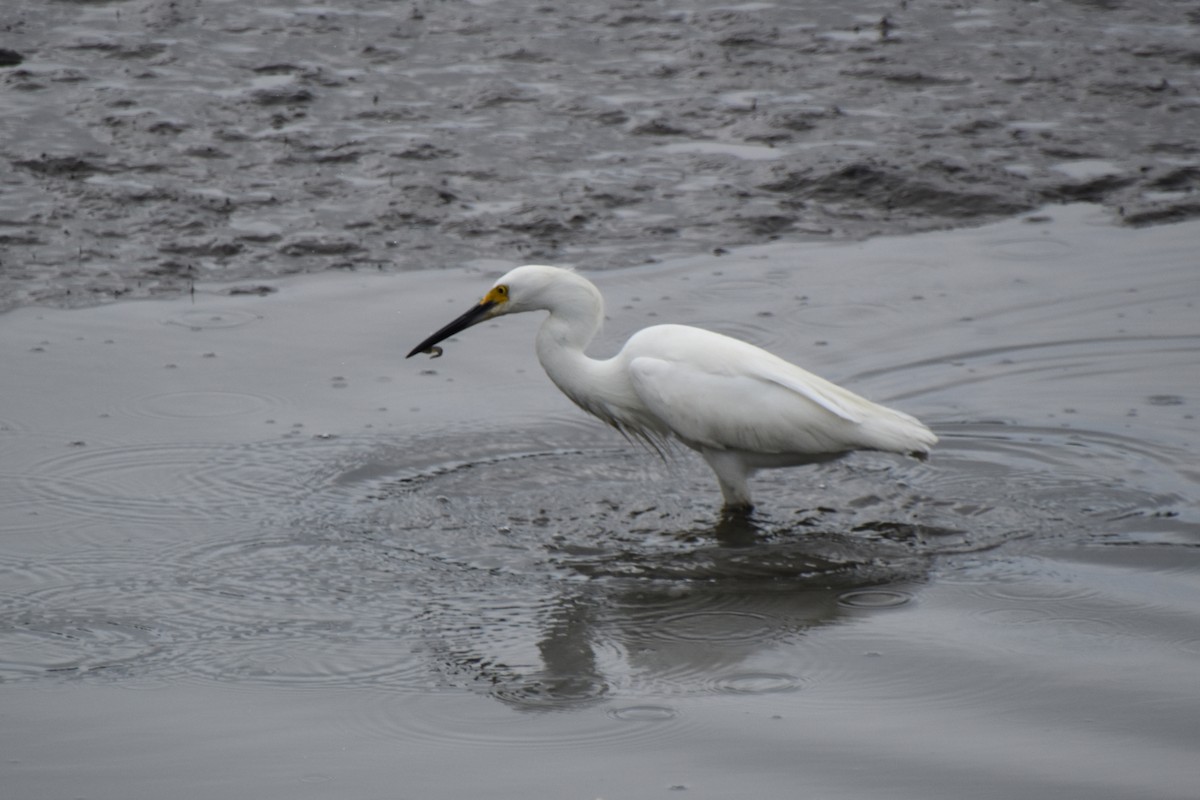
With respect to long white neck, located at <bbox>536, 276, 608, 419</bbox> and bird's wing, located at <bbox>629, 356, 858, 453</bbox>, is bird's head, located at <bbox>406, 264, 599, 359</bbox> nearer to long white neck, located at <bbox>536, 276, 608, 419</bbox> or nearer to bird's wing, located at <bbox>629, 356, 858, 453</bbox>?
long white neck, located at <bbox>536, 276, 608, 419</bbox>

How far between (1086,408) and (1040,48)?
5.81 meters

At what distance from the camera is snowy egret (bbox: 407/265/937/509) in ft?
19.8

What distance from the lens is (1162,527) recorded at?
573 centimetres

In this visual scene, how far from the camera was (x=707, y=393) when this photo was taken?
6109mm

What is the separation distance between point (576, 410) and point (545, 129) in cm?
363

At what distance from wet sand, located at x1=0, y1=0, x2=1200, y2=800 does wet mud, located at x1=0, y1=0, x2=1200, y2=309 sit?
0.04 m

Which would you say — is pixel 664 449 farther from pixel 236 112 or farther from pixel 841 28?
pixel 841 28

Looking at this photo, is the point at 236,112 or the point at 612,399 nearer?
the point at 612,399

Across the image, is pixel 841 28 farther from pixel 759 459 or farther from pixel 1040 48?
pixel 759 459

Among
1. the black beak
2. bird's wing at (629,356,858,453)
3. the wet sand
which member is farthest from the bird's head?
the wet sand

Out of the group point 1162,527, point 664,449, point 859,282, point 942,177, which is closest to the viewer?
point 1162,527

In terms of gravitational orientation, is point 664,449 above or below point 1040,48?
below

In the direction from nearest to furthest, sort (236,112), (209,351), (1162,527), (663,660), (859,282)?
(663,660), (1162,527), (209,351), (859,282), (236,112)

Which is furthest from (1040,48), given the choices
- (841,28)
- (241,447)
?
(241,447)
